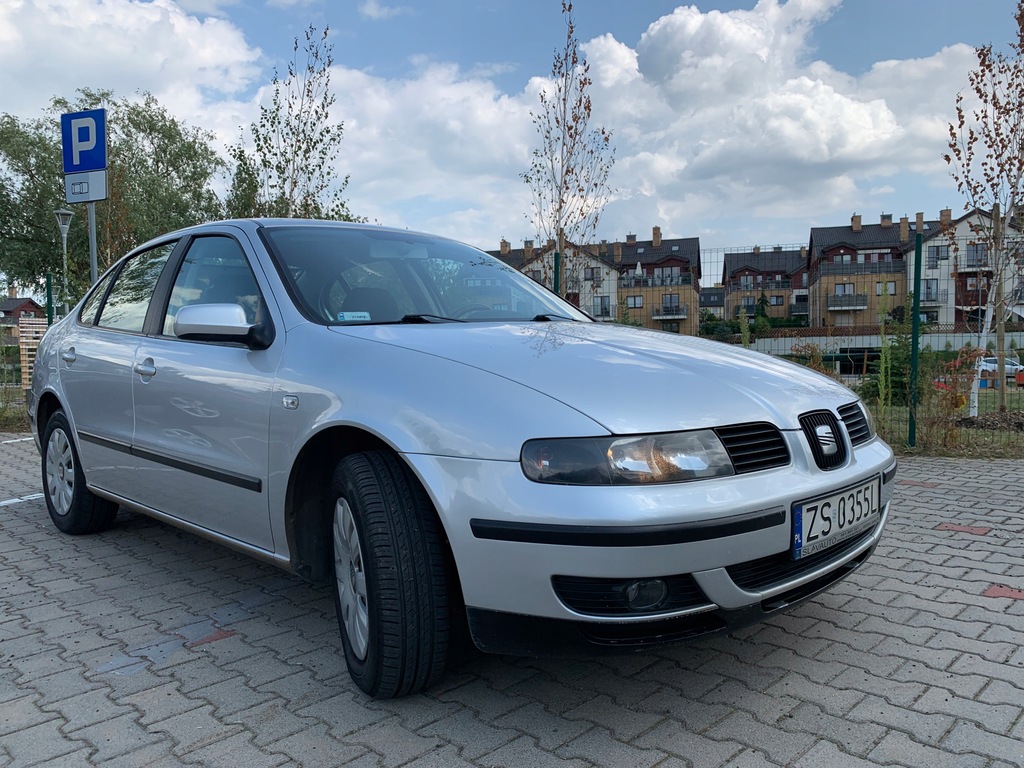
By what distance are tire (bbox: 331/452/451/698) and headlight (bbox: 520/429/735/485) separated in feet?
1.38

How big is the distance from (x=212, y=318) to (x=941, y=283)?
31.5ft

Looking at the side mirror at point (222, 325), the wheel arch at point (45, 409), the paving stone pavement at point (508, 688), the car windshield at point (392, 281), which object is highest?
the car windshield at point (392, 281)

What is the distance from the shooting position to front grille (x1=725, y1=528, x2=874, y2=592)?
2.20m

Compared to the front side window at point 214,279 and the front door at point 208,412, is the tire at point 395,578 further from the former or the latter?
the front side window at point 214,279

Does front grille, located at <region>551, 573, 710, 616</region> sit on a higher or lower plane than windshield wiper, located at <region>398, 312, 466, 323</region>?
lower

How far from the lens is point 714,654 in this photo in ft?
9.32

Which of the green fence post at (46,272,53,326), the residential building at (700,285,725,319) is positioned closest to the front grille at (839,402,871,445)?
the residential building at (700,285,725,319)

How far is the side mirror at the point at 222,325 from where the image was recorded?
289 centimetres

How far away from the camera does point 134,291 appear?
414 centimetres

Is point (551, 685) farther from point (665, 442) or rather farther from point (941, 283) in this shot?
point (941, 283)

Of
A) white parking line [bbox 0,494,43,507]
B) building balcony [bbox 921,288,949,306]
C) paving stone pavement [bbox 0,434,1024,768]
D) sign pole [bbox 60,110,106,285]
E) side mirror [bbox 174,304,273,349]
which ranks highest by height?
sign pole [bbox 60,110,106,285]

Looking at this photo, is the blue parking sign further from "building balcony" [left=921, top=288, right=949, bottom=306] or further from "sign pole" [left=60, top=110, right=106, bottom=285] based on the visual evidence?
"building balcony" [left=921, top=288, right=949, bottom=306]

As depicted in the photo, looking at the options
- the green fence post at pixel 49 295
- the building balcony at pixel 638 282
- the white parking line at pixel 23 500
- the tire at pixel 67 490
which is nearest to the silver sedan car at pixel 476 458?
the tire at pixel 67 490

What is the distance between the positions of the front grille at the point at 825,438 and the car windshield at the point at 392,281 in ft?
4.23
